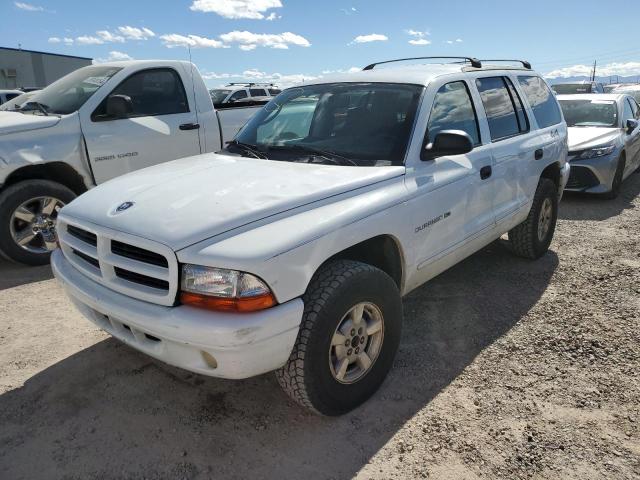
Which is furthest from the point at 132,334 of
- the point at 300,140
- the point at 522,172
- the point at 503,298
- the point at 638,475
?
the point at 522,172

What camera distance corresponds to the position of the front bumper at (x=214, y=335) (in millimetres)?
2094

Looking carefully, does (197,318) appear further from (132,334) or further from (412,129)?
(412,129)

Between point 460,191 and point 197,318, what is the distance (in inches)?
77.2

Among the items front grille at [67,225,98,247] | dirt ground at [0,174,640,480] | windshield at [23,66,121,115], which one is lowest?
dirt ground at [0,174,640,480]

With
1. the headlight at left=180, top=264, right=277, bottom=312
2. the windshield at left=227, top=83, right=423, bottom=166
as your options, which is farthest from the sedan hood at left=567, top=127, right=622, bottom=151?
the headlight at left=180, top=264, right=277, bottom=312

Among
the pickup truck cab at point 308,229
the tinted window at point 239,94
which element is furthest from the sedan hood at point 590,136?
the tinted window at point 239,94

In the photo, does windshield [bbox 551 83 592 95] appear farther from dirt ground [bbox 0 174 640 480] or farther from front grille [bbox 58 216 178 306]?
front grille [bbox 58 216 178 306]

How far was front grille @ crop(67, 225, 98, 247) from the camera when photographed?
2.66 meters

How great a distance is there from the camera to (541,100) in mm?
4719

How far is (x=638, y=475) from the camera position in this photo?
2256 millimetres

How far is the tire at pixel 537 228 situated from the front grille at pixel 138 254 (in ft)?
11.4

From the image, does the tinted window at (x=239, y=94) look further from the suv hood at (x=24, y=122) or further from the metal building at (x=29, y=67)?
the metal building at (x=29, y=67)

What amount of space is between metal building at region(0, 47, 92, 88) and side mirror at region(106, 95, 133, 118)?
3912 centimetres

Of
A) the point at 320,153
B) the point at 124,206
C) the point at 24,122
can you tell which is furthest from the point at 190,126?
the point at 124,206
